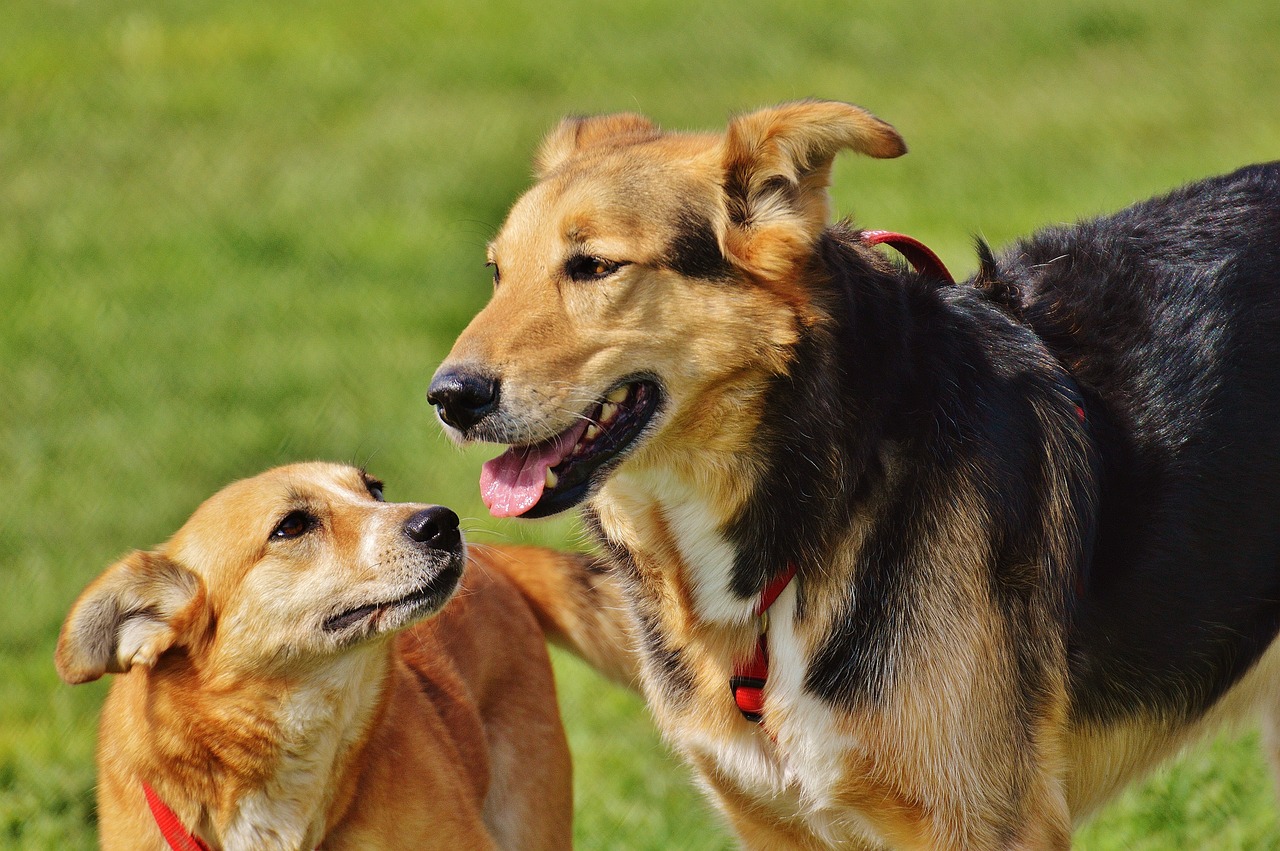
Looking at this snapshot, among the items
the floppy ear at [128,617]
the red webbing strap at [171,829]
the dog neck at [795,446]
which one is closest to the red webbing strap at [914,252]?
the dog neck at [795,446]

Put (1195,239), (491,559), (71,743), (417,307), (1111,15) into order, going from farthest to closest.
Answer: (1111,15), (417,307), (71,743), (491,559), (1195,239)

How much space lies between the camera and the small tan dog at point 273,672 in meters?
3.53

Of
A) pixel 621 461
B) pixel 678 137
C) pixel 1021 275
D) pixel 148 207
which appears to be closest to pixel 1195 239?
pixel 1021 275

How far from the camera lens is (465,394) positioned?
317 cm

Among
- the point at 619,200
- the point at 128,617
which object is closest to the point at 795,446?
the point at 619,200

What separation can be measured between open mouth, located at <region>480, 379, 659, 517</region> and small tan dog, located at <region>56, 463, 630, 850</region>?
0.45m

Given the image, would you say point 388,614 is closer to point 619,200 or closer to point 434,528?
point 434,528

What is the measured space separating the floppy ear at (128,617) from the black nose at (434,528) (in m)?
0.55

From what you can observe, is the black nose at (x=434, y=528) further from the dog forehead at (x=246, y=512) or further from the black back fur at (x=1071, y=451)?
the black back fur at (x=1071, y=451)

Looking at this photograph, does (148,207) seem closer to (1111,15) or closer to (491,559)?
(491,559)

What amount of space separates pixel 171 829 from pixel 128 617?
0.52 m

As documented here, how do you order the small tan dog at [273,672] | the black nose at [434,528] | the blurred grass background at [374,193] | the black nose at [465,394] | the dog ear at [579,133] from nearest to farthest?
the black nose at [465,394] → the small tan dog at [273,672] → the black nose at [434,528] → the dog ear at [579,133] → the blurred grass background at [374,193]

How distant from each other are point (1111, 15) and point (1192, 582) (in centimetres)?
1173

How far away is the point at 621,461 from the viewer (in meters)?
3.29
